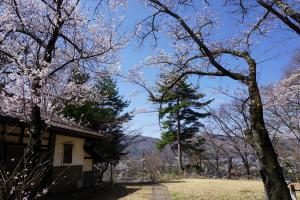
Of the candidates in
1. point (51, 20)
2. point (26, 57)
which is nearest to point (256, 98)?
point (51, 20)

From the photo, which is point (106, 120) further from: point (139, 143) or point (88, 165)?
point (139, 143)

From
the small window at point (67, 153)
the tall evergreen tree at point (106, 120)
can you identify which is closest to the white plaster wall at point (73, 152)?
the small window at point (67, 153)

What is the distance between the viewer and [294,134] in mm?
20891

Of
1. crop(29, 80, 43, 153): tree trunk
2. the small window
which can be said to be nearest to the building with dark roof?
the small window

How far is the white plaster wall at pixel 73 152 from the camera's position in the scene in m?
12.4

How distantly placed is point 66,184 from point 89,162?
11.7ft

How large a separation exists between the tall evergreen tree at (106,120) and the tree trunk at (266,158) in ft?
43.7

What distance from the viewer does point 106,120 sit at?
855 inches

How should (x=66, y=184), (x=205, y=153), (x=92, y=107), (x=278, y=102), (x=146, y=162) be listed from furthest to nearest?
(x=205, y=153) < (x=146, y=162) < (x=92, y=107) < (x=278, y=102) < (x=66, y=184)

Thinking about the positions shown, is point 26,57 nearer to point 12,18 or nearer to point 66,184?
point 12,18

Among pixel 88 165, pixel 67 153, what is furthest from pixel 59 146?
pixel 88 165

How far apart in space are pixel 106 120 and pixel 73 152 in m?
7.87

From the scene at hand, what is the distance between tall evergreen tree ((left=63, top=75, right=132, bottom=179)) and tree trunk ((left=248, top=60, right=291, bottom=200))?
13331 millimetres

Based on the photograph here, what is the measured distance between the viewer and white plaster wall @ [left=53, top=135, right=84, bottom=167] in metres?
12.4
